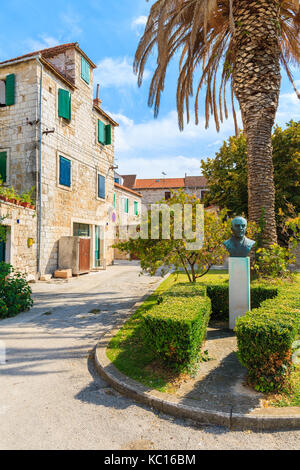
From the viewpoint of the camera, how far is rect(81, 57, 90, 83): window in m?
15.7

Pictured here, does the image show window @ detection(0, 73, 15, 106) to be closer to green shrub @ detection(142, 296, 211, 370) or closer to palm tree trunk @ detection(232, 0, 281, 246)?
palm tree trunk @ detection(232, 0, 281, 246)

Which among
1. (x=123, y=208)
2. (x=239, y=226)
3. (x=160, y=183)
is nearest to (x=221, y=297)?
(x=239, y=226)

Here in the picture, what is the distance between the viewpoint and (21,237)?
1129 cm

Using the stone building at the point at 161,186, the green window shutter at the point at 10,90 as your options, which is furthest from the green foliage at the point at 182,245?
the stone building at the point at 161,186

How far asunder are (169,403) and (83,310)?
4.84 meters

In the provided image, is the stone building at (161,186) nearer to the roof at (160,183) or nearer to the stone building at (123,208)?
the roof at (160,183)

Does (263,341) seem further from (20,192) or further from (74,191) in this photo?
(74,191)

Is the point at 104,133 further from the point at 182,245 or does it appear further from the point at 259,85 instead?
the point at 182,245

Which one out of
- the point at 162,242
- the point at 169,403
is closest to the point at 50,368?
the point at 169,403

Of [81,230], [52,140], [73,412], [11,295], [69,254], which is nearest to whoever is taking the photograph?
[73,412]

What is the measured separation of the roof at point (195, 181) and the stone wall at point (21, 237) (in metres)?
29.2

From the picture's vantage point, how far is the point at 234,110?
11578 mm

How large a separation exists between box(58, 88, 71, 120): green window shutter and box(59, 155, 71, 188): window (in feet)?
6.86

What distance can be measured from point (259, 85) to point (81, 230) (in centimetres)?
1166
